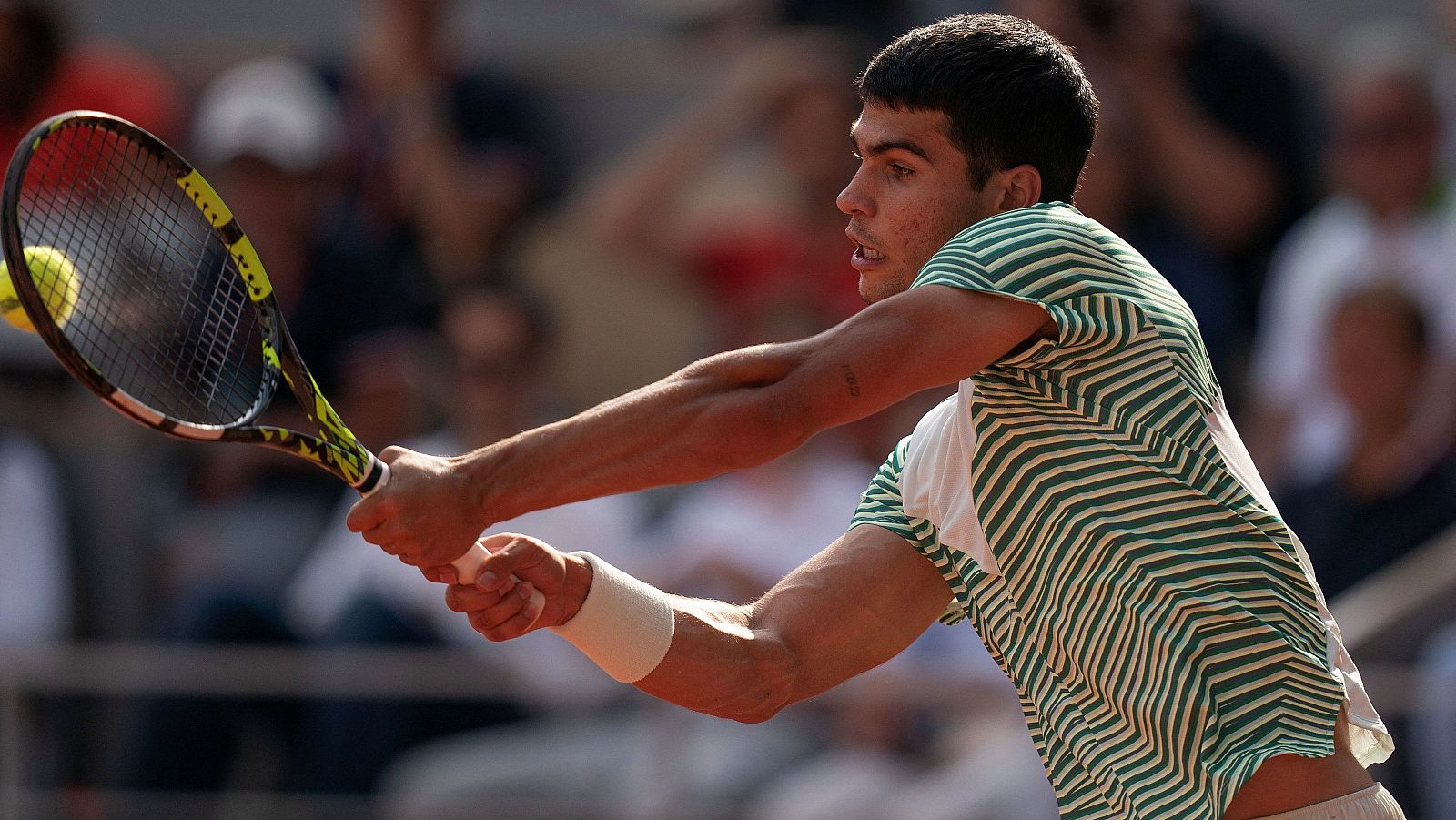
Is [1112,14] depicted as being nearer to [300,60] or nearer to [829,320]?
[829,320]

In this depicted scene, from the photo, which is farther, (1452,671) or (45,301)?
(1452,671)

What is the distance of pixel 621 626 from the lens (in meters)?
3.35

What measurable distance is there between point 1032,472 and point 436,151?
5.44 meters

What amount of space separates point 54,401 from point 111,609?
88 cm

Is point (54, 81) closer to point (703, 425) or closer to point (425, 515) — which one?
point (425, 515)

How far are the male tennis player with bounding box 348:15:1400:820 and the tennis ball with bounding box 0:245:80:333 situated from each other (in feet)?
2.20

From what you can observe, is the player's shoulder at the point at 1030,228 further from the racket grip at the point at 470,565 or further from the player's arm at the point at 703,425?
the racket grip at the point at 470,565

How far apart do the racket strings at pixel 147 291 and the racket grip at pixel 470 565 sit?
480mm

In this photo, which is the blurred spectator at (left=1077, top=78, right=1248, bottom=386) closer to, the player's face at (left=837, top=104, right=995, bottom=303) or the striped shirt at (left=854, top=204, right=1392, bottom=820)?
the player's face at (left=837, top=104, right=995, bottom=303)

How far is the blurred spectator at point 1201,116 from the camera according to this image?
7082 mm

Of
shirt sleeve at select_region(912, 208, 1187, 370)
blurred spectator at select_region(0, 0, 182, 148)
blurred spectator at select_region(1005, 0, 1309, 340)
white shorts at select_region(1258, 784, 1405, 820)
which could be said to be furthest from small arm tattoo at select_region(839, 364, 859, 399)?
blurred spectator at select_region(0, 0, 182, 148)

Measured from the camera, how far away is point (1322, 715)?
9.96ft

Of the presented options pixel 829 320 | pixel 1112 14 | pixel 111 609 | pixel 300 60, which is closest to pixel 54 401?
pixel 111 609

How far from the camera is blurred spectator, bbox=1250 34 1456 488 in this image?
662 centimetres
